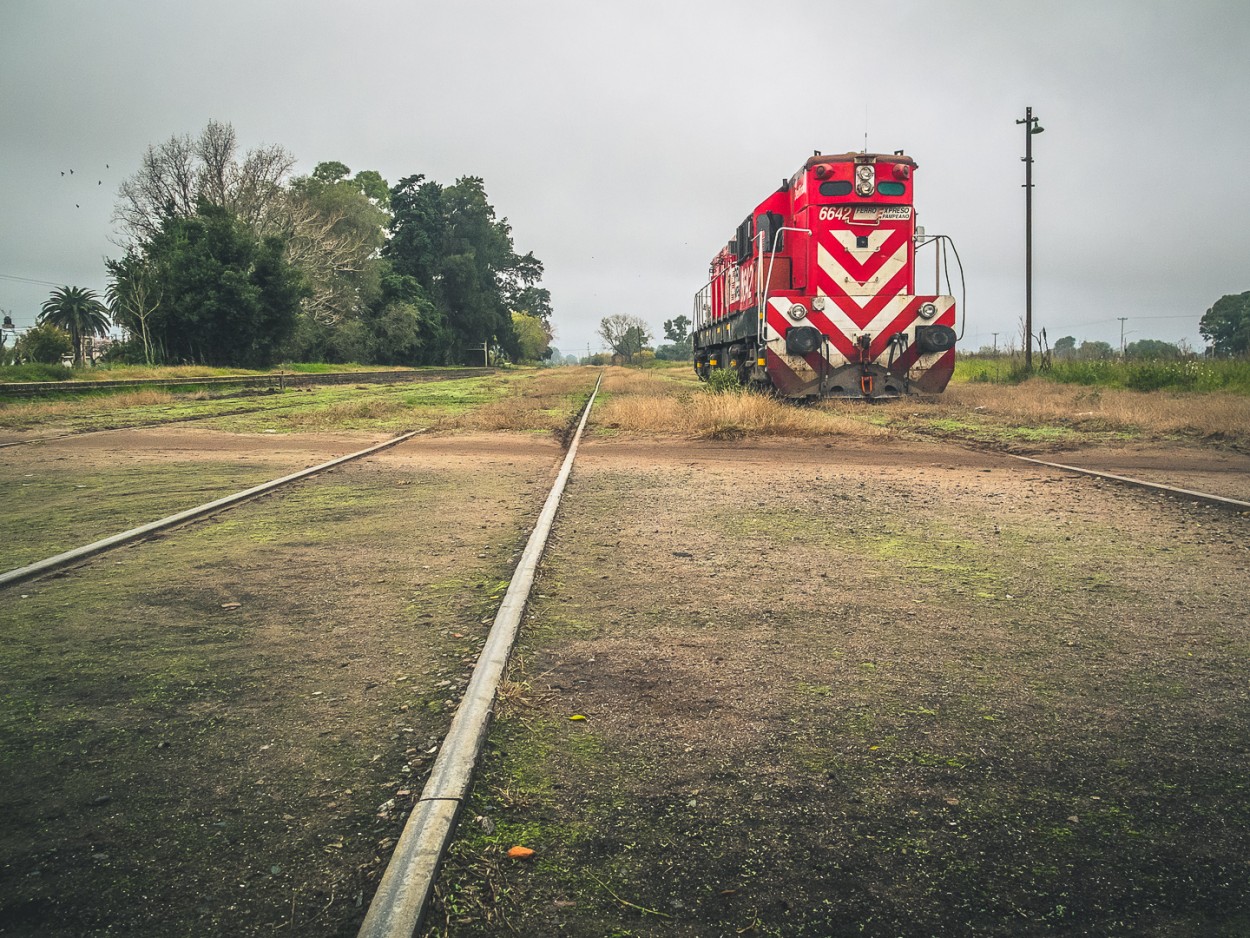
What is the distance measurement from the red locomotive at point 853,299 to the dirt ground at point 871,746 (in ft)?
29.1

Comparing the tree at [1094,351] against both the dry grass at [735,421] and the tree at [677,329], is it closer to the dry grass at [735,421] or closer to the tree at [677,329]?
the dry grass at [735,421]

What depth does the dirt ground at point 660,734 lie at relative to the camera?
5.44ft

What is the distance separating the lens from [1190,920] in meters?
1.56

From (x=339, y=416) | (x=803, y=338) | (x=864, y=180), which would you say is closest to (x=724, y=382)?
(x=803, y=338)

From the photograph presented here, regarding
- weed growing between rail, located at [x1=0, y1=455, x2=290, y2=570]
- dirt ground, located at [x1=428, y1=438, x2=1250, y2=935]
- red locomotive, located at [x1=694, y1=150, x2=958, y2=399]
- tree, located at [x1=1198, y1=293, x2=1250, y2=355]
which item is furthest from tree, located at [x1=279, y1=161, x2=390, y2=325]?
tree, located at [x1=1198, y1=293, x2=1250, y2=355]

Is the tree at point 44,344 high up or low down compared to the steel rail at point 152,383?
up

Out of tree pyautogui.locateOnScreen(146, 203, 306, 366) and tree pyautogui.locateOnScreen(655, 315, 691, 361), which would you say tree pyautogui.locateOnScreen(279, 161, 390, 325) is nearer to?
tree pyautogui.locateOnScreen(146, 203, 306, 366)

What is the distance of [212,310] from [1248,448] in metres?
37.7

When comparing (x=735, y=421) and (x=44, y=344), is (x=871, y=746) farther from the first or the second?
(x=44, y=344)

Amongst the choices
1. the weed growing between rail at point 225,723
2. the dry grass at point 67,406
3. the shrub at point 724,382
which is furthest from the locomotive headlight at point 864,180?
the dry grass at point 67,406

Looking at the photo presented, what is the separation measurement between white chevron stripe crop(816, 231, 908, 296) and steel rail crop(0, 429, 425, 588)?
8.90 meters

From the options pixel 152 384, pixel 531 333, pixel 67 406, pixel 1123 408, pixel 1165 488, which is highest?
pixel 531 333

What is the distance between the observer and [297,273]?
3981 cm

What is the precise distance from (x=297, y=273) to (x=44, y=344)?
2441 centimetres
